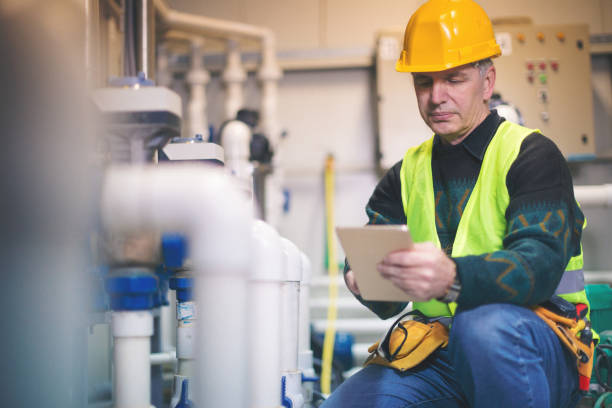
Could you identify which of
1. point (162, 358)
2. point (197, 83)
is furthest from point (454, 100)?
point (197, 83)

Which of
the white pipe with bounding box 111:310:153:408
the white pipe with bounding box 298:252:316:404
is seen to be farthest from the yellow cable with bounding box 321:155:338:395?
the white pipe with bounding box 111:310:153:408

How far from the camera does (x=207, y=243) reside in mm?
583

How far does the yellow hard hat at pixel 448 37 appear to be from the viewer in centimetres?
106

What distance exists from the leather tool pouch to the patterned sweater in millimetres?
60

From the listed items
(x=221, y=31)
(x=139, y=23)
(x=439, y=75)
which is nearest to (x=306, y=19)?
(x=221, y=31)

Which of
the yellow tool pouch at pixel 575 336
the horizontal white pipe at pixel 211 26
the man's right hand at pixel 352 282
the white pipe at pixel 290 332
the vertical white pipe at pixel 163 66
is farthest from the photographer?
the vertical white pipe at pixel 163 66

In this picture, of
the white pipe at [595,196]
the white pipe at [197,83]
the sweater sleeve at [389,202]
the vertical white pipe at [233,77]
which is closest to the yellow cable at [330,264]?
the vertical white pipe at [233,77]

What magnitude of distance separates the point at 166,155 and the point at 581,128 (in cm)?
199

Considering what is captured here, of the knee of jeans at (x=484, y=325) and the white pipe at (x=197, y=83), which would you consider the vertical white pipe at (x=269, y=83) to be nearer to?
the white pipe at (x=197, y=83)

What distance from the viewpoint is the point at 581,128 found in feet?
8.02

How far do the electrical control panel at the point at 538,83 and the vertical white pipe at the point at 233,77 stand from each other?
63 centimetres

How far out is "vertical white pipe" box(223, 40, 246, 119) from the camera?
2.61 meters

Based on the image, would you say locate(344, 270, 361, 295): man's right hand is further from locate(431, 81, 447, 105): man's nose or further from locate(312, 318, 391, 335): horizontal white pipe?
locate(312, 318, 391, 335): horizontal white pipe

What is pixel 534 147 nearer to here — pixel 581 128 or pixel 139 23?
pixel 139 23
